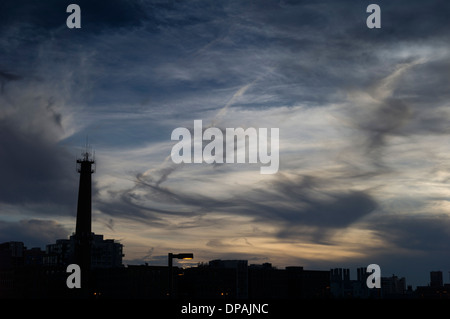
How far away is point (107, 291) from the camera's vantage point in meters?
196

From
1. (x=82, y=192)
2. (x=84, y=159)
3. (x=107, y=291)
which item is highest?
(x=84, y=159)
